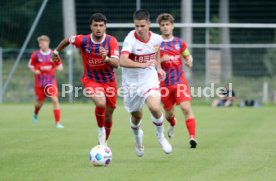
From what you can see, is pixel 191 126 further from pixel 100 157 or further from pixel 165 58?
pixel 100 157

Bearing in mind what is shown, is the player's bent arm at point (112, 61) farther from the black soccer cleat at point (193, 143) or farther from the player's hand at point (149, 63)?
the black soccer cleat at point (193, 143)

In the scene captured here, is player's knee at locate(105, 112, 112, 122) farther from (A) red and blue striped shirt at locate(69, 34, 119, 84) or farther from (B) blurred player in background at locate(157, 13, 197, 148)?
(B) blurred player in background at locate(157, 13, 197, 148)

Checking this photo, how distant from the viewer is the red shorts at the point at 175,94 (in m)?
12.8

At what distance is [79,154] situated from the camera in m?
11.1

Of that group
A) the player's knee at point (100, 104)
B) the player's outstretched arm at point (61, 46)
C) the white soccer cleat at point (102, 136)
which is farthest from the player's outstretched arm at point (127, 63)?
the player's outstretched arm at point (61, 46)

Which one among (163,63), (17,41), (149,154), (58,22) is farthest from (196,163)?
(17,41)

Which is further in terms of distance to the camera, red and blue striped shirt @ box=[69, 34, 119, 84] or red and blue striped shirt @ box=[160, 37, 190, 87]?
red and blue striped shirt @ box=[160, 37, 190, 87]

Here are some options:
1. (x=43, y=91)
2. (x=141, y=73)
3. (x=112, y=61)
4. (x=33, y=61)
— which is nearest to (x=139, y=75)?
(x=141, y=73)

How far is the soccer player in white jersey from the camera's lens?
10.4 meters

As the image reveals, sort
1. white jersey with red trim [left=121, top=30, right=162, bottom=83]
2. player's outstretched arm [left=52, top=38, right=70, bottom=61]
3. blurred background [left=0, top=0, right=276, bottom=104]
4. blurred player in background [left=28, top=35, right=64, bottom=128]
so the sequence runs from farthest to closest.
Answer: blurred background [left=0, top=0, right=276, bottom=104] < blurred player in background [left=28, top=35, right=64, bottom=128] < player's outstretched arm [left=52, top=38, right=70, bottom=61] < white jersey with red trim [left=121, top=30, right=162, bottom=83]

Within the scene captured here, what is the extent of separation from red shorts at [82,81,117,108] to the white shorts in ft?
1.48

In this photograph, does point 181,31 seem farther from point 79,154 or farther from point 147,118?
point 79,154

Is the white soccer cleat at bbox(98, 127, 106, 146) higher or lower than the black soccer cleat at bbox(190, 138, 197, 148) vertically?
higher

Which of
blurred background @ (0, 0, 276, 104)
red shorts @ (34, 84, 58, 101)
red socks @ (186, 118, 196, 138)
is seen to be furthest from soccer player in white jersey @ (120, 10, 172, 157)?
blurred background @ (0, 0, 276, 104)
